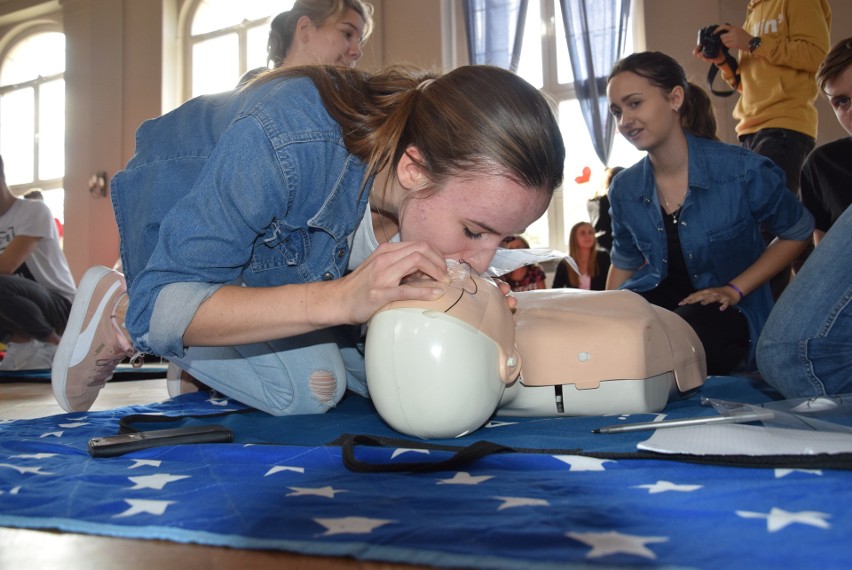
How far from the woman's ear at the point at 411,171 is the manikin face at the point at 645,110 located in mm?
1309

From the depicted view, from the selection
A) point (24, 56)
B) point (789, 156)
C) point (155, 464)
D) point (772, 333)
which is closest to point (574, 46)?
point (789, 156)

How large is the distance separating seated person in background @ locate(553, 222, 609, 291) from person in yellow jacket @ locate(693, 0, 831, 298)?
5.73 feet

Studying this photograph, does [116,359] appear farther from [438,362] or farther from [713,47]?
[713,47]

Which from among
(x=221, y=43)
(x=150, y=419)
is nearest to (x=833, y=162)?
(x=150, y=419)

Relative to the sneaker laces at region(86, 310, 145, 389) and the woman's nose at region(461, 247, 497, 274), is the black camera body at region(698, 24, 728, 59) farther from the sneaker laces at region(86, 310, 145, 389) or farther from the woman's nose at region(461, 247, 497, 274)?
the sneaker laces at region(86, 310, 145, 389)

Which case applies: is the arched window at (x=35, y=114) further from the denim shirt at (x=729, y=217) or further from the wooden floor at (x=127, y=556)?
the wooden floor at (x=127, y=556)

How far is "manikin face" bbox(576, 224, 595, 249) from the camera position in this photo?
4.78 m

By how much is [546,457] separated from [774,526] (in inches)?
13.3

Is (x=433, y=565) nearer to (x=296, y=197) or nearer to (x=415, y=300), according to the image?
(x=415, y=300)

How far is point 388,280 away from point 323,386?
2.10 ft

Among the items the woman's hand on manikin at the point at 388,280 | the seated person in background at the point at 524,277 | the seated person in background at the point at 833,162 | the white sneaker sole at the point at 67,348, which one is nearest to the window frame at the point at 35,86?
the seated person in background at the point at 524,277

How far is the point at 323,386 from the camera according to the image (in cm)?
156

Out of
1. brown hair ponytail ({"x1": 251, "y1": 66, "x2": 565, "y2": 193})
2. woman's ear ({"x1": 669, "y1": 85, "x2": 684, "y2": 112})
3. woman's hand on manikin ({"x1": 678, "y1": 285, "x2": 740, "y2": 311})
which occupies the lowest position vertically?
Result: woman's hand on manikin ({"x1": 678, "y1": 285, "x2": 740, "y2": 311})

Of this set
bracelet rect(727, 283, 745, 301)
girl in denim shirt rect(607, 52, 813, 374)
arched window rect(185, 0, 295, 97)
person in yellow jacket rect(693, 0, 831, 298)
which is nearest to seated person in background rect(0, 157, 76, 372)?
girl in denim shirt rect(607, 52, 813, 374)
